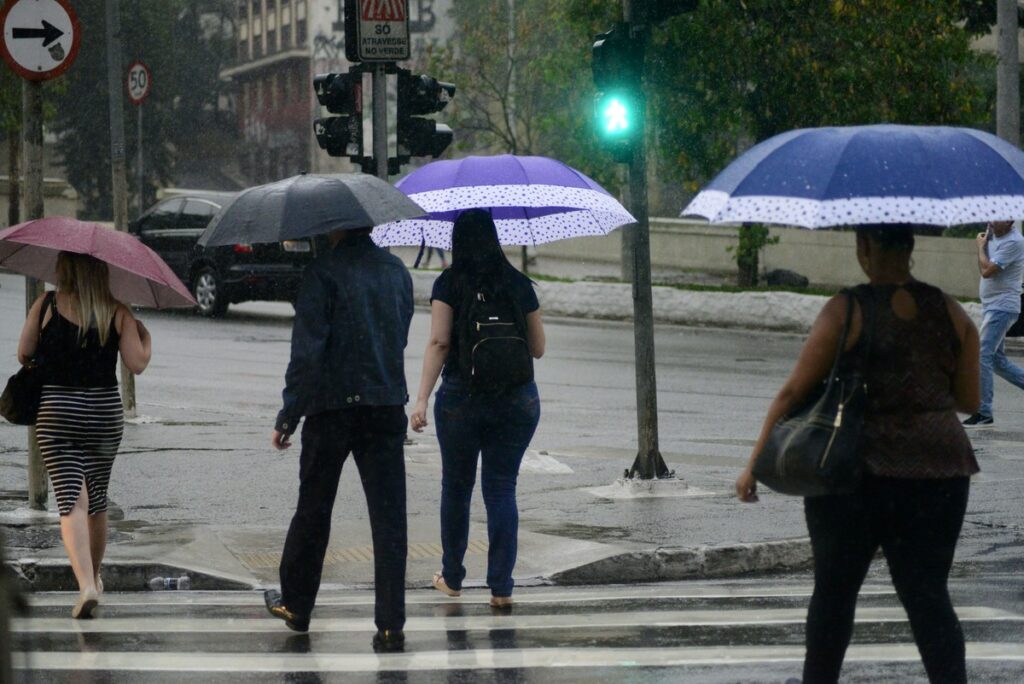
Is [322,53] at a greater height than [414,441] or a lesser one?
greater

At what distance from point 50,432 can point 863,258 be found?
12.8 ft

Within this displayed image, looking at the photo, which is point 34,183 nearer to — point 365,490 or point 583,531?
point 583,531

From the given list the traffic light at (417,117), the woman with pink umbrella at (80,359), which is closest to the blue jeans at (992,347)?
the traffic light at (417,117)

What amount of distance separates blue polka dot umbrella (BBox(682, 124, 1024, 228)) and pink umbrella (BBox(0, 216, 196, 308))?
3.07m

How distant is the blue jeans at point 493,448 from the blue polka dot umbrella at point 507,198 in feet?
3.53

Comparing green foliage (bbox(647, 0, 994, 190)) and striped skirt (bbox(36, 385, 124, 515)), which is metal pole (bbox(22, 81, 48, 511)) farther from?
green foliage (bbox(647, 0, 994, 190))

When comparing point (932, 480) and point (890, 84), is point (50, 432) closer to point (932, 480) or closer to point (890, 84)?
point (932, 480)

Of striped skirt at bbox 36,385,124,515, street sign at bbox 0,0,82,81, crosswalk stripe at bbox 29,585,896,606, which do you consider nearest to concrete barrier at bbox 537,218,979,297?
street sign at bbox 0,0,82,81

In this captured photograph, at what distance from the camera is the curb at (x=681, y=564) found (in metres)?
8.69

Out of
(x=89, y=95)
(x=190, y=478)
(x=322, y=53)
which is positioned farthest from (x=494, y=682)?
(x=322, y=53)

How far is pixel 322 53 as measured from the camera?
75625 mm

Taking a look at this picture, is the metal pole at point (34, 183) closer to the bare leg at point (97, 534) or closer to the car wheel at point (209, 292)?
the bare leg at point (97, 534)

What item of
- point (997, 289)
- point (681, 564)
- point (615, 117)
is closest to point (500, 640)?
point (681, 564)

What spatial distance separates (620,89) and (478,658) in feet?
17.5
